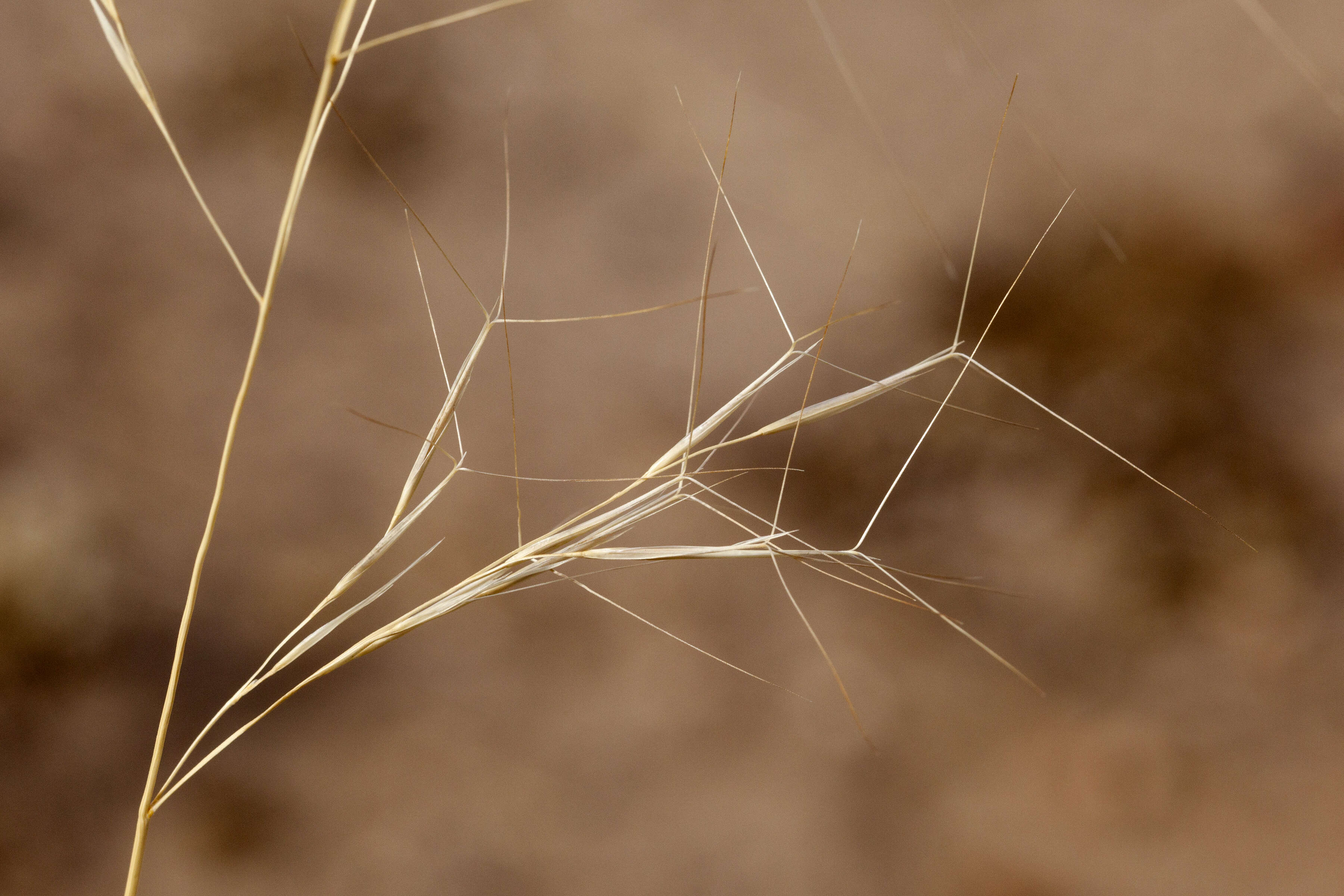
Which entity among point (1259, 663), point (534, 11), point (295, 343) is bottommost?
point (1259, 663)

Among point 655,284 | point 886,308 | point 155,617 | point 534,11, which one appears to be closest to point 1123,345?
Result: point 886,308

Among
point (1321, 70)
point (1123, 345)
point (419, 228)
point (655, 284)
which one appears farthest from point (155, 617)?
point (1321, 70)

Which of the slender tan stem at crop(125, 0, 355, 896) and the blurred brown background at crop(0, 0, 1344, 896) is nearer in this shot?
the slender tan stem at crop(125, 0, 355, 896)

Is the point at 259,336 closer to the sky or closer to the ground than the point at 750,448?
closer to the sky

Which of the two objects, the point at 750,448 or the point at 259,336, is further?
the point at 750,448

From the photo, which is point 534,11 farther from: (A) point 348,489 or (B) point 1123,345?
(B) point 1123,345

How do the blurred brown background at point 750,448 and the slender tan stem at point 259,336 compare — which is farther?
the blurred brown background at point 750,448

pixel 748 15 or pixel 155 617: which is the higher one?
pixel 748 15
